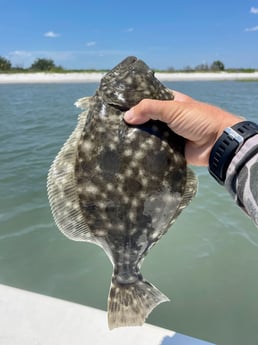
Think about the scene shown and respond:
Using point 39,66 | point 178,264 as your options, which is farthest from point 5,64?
point 178,264

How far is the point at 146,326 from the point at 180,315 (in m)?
1.39

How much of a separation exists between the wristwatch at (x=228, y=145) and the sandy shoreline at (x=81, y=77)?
57170 mm

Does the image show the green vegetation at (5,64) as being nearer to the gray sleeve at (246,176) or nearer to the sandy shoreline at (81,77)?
the sandy shoreline at (81,77)

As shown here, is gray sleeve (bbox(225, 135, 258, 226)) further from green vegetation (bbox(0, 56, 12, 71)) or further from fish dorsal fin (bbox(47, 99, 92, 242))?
green vegetation (bbox(0, 56, 12, 71))

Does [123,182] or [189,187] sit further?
[189,187]

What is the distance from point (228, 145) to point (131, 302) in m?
1.22

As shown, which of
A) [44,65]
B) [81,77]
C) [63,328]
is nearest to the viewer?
[63,328]

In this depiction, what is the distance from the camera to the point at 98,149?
2287 millimetres

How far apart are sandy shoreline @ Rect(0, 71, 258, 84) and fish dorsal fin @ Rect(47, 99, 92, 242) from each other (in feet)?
187

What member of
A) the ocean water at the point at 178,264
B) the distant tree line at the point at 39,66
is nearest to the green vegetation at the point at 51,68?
the distant tree line at the point at 39,66

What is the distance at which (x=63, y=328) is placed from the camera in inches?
127

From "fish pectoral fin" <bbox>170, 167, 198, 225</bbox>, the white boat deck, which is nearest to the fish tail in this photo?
"fish pectoral fin" <bbox>170, 167, 198, 225</bbox>

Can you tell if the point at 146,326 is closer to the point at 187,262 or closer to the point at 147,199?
the point at 147,199

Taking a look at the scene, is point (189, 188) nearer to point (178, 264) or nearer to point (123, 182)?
point (123, 182)
